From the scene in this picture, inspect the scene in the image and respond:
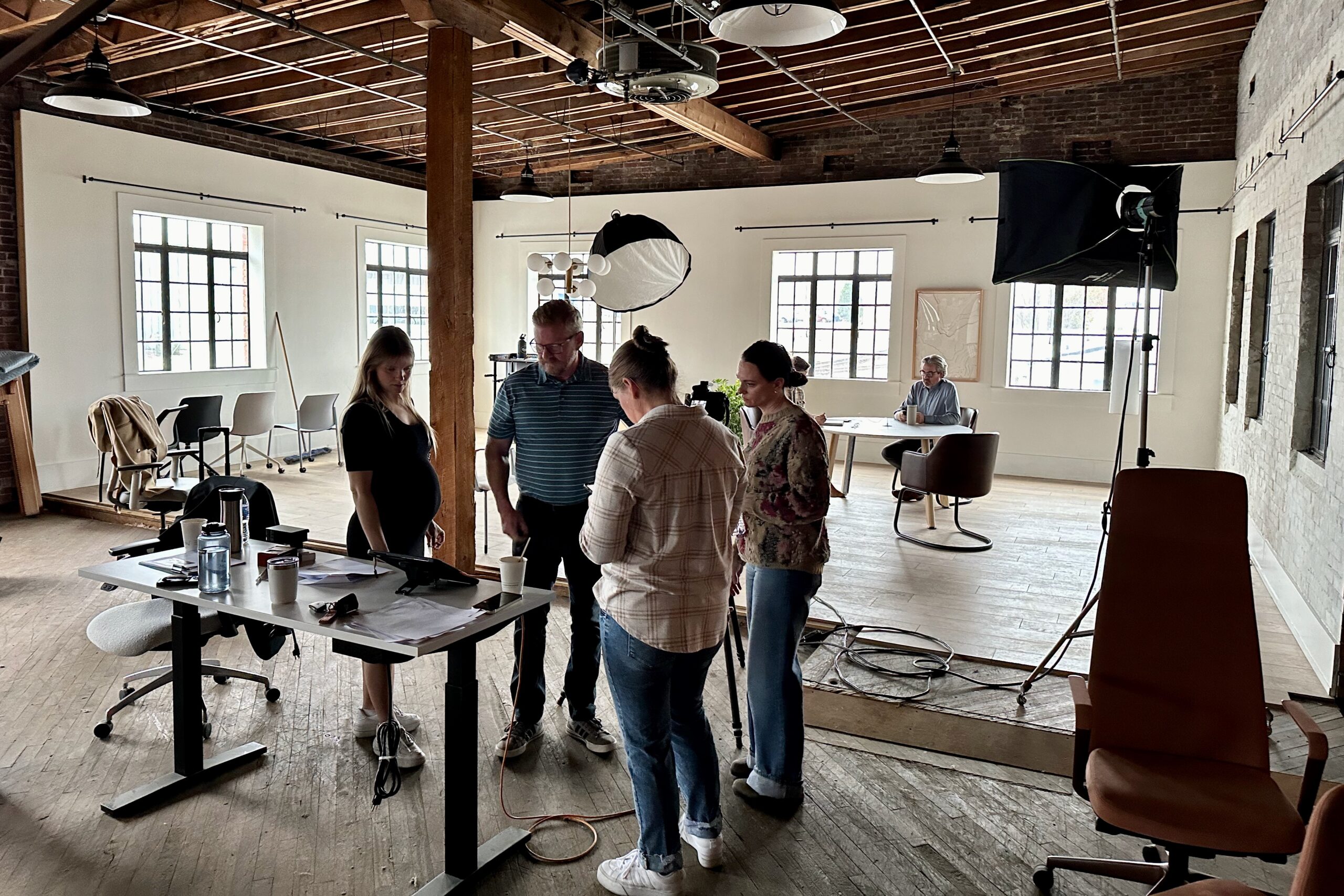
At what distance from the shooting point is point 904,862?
8.80ft

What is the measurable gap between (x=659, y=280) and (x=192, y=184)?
6.62m

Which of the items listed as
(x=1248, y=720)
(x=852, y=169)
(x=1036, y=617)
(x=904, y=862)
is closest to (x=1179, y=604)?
(x=1248, y=720)

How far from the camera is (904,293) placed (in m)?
10.4

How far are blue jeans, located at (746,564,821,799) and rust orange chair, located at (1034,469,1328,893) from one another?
2.47 ft

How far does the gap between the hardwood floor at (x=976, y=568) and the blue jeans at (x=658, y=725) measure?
2.17 metres

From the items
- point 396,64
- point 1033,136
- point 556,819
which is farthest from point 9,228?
point 1033,136

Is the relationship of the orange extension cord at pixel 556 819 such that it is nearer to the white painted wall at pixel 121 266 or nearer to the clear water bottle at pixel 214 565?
the clear water bottle at pixel 214 565

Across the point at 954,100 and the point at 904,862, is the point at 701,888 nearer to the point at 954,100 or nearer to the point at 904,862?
the point at 904,862

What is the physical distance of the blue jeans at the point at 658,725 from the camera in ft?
7.59

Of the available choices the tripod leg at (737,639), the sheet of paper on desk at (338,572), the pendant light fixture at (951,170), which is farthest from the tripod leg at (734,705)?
the pendant light fixture at (951,170)

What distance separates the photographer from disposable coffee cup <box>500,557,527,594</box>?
265 centimetres

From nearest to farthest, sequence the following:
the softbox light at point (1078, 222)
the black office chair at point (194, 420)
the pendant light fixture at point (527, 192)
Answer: the softbox light at point (1078, 222), the black office chair at point (194, 420), the pendant light fixture at point (527, 192)

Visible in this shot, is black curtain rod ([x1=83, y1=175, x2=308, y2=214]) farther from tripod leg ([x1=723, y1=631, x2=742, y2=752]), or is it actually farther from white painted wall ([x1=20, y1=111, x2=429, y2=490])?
tripod leg ([x1=723, y1=631, x2=742, y2=752])

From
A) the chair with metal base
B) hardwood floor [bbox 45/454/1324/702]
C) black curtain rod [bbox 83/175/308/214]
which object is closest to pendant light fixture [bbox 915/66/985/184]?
the chair with metal base
